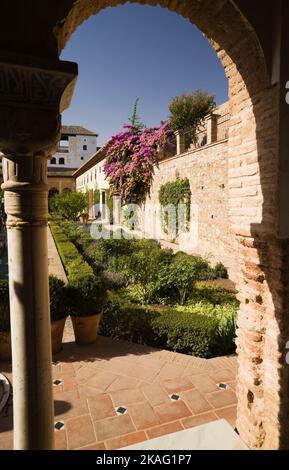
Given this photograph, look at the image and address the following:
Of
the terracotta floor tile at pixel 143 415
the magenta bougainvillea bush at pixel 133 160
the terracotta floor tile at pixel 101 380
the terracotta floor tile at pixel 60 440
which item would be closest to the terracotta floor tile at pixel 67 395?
the terracotta floor tile at pixel 101 380

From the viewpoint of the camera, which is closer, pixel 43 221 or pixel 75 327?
pixel 43 221

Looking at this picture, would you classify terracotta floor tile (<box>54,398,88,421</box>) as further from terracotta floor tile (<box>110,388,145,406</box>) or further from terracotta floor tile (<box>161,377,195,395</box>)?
terracotta floor tile (<box>161,377,195,395</box>)

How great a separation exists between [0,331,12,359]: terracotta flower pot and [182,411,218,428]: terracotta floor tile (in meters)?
2.94

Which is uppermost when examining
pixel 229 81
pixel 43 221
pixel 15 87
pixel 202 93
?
pixel 202 93

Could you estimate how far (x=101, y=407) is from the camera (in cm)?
372

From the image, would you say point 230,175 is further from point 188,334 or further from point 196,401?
point 188,334

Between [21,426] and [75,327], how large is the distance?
3.44 m

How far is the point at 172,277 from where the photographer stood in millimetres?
7566

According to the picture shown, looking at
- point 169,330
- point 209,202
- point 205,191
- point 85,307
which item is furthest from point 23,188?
point 205,191

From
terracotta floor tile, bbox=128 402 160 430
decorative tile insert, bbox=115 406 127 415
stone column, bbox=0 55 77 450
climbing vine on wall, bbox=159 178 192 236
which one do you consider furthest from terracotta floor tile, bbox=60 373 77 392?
climbing vine on wall, bbox=159 178 192 236

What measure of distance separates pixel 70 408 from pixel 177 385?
56.3 inches

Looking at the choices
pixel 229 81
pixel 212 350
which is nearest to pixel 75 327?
pixel 212 350

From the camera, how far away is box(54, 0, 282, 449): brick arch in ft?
7.88
